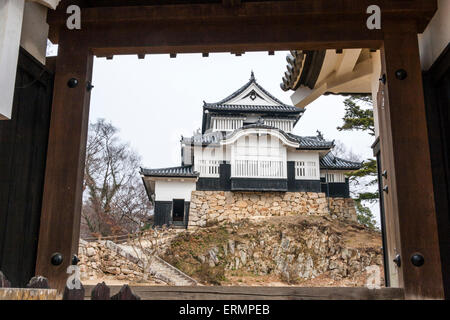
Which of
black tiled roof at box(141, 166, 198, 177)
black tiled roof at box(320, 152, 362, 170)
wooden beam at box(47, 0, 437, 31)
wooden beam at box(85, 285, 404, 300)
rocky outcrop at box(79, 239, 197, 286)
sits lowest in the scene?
rocky outcrop at box(79, 239, 197, 286)

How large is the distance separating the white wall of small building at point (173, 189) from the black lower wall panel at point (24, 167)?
12248mm

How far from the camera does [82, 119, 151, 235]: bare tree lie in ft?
52.7

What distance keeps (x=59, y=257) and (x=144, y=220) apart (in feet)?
48.9

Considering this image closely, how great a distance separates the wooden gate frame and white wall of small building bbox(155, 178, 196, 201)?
12.1 meters

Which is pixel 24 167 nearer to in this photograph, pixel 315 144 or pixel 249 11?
pixel 249 11

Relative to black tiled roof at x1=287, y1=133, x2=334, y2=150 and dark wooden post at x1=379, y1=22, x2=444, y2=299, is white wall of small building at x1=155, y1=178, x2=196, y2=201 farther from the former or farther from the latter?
dark wooden post at x1=379, y1=22, x2=444, y2=299

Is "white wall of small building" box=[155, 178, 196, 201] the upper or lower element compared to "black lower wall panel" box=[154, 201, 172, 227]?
upper

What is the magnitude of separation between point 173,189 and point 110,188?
350 cm

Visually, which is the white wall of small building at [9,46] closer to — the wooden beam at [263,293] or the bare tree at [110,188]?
the wooden beam at [263,293]

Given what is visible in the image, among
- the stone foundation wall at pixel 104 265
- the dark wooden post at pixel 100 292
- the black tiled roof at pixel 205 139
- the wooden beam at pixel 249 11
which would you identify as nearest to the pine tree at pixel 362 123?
the black tiled roof at pixel 205 139

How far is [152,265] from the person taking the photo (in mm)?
12062

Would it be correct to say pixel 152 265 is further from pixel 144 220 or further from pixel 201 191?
pixel 144 220

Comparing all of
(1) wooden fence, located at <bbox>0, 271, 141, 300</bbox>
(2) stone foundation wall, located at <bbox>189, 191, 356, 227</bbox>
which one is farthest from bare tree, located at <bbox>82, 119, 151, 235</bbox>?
(1) wooden fence, located at <bbox>0, 271, 141, 300</bbox>
